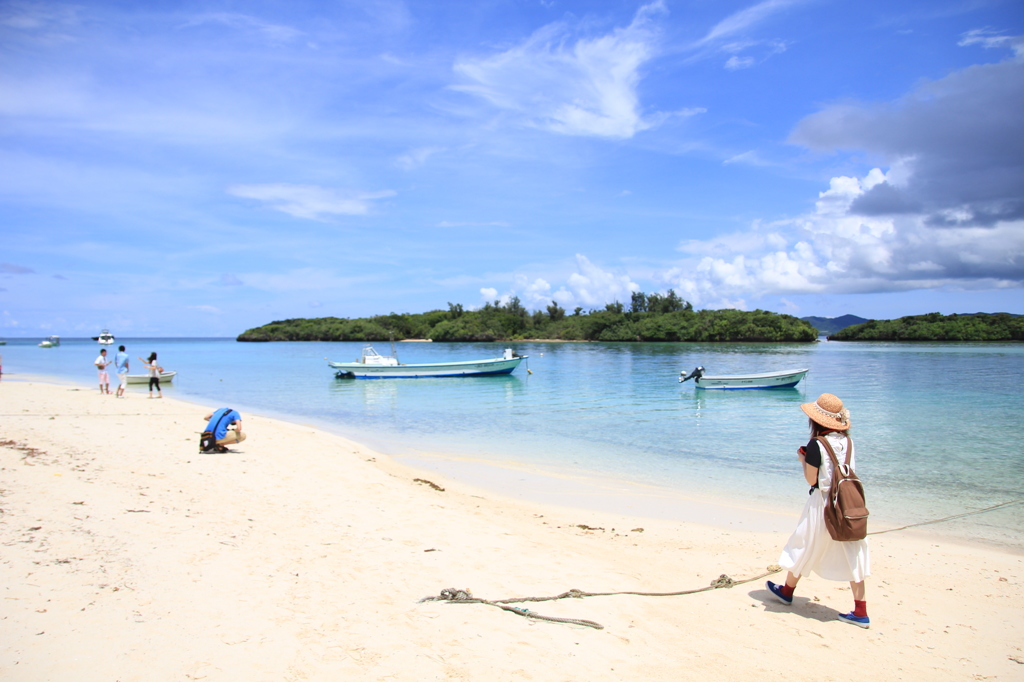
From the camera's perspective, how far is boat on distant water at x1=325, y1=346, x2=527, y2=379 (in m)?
40.1

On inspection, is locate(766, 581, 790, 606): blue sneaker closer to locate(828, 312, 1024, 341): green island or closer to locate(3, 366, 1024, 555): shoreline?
locate(3, 366, 1024, 555): shoreline

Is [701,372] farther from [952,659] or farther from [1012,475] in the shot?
[952,659]

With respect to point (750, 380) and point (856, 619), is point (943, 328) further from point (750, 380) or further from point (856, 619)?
point (856, 619)

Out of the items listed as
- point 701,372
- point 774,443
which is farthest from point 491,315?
point 774,443

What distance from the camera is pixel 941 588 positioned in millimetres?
5848

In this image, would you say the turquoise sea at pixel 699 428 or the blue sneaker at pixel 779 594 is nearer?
the blue sneaker at pixel 779 594

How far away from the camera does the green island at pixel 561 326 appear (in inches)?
4529

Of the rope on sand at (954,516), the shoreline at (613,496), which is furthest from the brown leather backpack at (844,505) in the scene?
the rope on sand at (954,516)

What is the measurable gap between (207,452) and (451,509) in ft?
20.4

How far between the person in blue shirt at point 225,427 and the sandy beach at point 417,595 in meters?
A: 2.77

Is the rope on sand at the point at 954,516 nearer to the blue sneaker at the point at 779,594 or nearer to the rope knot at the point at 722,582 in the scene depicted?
the rope knot at the point at 722,582

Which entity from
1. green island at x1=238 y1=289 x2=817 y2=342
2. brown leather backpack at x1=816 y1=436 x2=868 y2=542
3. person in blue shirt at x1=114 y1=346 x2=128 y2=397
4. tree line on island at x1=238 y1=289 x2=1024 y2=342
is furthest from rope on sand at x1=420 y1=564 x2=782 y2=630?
green island at x1=238 y1=289 x2=817 y2=342

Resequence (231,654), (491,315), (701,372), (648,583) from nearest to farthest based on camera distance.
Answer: (231,654), (648,583), (701,372), (491,315)

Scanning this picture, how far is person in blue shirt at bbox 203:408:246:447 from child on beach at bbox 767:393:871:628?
36.2ft
